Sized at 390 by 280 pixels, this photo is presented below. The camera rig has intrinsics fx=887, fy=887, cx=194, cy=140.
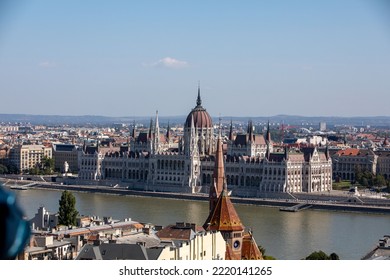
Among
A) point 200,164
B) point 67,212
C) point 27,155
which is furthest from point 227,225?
point 27,155

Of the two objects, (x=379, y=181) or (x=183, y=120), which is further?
(x=183, y=120)

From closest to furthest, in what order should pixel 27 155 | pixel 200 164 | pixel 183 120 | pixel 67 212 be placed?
pixel 67 212 → pixel 200 164 → pixel 27 155 → pixel 183 120

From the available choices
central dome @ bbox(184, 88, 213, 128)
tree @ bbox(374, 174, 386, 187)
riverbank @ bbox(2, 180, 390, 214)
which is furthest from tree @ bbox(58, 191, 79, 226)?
tree @ bbox(374, 174, 386, 187)

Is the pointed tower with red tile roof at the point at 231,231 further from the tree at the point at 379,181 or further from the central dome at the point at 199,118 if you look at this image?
the central dome at the point at 199,118

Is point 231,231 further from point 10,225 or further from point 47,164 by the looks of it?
point 47,164

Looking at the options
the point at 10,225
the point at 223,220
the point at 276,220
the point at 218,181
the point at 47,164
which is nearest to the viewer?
the point at 10,225
